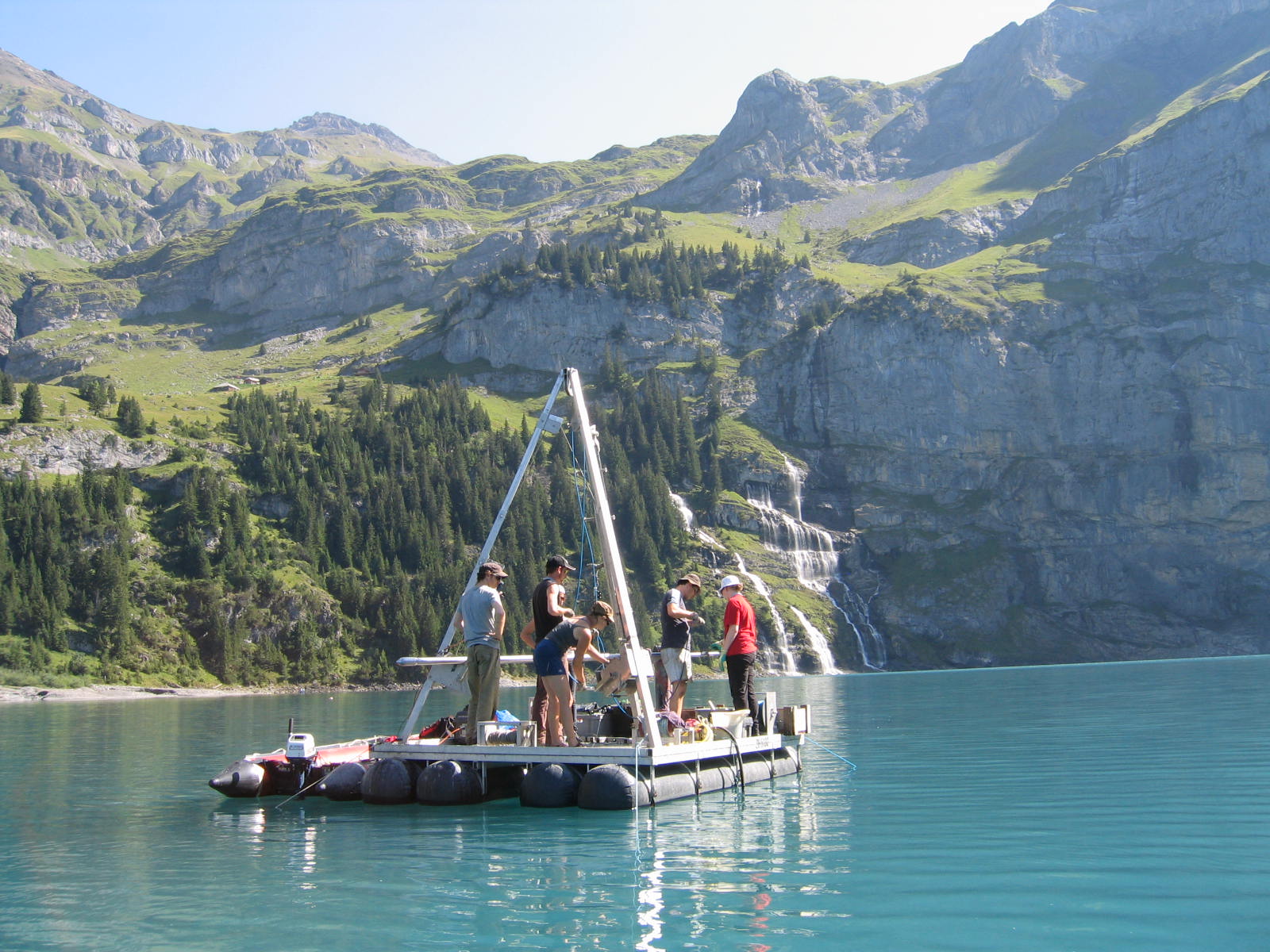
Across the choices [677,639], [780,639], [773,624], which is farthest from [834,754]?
[773,624]

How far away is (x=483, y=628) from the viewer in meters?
22.5

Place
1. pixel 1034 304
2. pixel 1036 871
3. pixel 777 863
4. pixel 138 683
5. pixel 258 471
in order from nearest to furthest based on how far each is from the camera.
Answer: pixel 1036 871
pixel 777 863
pixel 138 683
pixel 258 471
pixel 1034 304

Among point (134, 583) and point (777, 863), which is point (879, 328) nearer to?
point (134, 583)

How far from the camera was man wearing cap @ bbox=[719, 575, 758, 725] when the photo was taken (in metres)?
25.4

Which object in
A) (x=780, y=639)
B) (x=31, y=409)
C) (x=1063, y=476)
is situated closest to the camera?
(x=31, y=409)

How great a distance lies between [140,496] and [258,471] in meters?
17.3

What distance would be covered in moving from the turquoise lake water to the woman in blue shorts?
202cm

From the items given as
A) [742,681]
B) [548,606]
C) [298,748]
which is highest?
[548,606]

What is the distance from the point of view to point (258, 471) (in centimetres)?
15412

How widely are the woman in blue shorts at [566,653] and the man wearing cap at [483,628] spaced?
100 centimetres

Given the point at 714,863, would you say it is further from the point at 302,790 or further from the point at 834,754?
the point at 834,754

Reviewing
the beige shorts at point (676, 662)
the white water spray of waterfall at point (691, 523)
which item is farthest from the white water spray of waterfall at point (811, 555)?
the beige shorts at point (676, 662)

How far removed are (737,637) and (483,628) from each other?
20.5ft

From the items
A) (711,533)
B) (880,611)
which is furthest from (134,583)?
(880,611)
